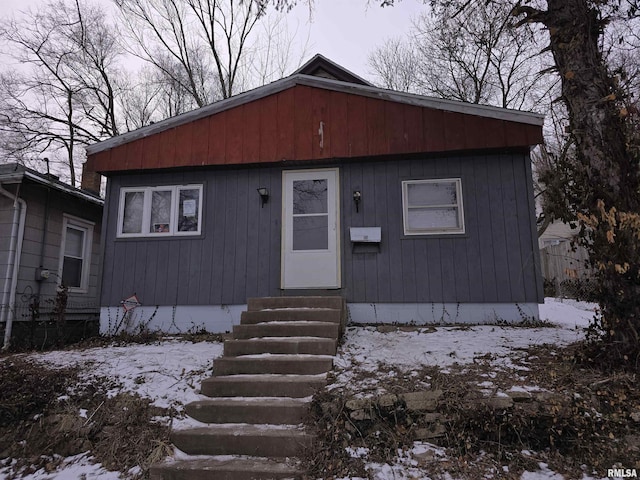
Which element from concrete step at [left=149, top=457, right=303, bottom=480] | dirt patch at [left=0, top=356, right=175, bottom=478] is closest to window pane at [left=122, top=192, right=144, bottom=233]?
dirt patch at [left=0, top=356, right=175, bottom=478]

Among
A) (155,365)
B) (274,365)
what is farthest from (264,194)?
(274,365)

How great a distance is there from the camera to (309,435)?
3104 millimetres

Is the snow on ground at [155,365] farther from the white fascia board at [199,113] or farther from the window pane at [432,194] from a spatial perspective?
the window pane at [432,194]

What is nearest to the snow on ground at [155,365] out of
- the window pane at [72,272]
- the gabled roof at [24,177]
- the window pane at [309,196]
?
the window pane at [309,196]

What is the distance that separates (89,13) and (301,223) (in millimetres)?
15398

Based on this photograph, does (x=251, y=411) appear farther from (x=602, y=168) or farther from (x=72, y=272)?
(x=72, y=272)

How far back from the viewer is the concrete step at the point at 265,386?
3.64 meters

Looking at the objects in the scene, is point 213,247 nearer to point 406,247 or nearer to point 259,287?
point 259,287

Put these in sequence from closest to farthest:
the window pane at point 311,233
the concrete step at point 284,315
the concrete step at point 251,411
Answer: the concrete step at point 251,411 → the concrete step at point 284,315 → the window pane at point 311,233

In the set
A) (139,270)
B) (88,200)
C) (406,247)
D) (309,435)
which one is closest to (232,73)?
(88,200)

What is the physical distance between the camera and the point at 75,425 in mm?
3561

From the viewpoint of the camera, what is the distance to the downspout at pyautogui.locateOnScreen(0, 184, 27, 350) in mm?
6407

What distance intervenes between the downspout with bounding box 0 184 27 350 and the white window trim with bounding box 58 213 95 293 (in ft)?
3.20

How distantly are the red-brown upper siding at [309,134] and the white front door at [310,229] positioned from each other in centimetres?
46
